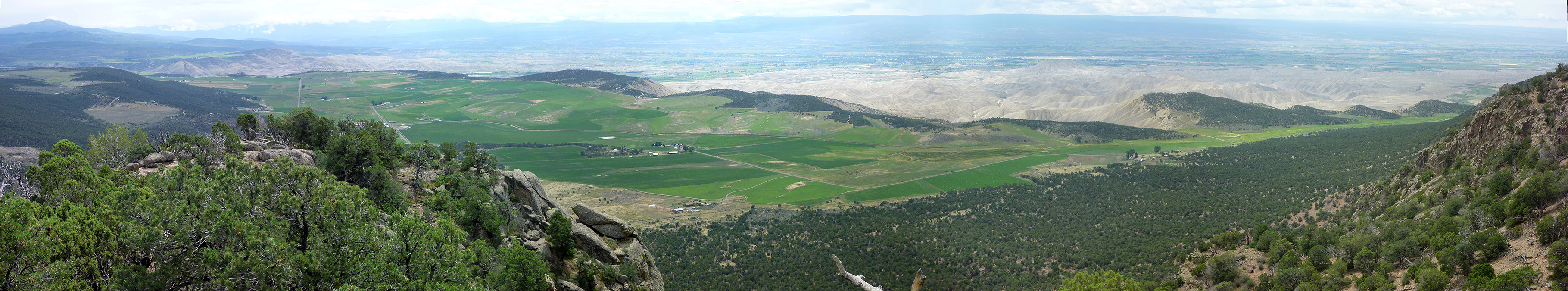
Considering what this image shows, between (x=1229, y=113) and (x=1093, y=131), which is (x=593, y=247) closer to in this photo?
(x=1093, y=131)

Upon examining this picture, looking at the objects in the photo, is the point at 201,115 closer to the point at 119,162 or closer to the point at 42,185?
the point at 119,162

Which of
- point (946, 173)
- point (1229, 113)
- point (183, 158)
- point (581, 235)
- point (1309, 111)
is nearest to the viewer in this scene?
point (183, 158)

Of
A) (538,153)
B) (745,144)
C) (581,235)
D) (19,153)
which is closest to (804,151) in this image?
(745,144)

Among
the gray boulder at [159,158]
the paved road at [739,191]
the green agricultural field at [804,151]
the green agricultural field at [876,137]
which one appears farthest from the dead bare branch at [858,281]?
the green agricultural field at [876,137]

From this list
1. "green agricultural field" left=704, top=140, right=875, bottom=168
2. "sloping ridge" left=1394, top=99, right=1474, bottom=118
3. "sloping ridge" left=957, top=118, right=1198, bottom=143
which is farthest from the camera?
"sloping ridge" left=1394, top=99, right=1474, bottom=118

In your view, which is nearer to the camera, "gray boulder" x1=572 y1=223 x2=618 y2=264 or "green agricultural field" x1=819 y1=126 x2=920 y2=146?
"gray boulder" x1=572 y1=223 x2=618 y2=264

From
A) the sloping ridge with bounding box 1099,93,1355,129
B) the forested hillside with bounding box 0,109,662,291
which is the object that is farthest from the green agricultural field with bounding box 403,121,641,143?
the sloping ridge with bounding box 1099,93,1355,129

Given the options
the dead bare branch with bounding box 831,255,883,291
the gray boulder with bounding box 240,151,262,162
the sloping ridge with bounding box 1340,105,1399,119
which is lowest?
the sloping ridge with bounding box 1340,105,1399,119

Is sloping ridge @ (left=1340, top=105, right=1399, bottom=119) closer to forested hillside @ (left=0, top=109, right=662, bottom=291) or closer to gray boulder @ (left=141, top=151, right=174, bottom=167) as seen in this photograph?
forested hillside @ (left=0, top=109, right=662, bottom=291)
